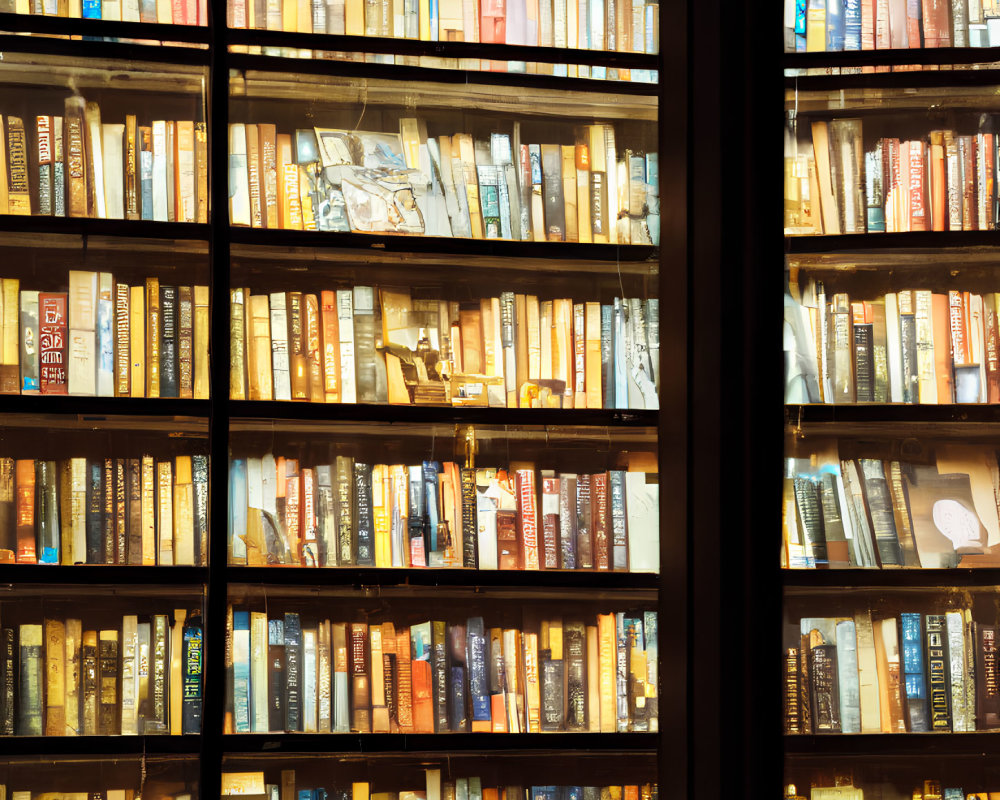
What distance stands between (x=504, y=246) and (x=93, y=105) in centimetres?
83

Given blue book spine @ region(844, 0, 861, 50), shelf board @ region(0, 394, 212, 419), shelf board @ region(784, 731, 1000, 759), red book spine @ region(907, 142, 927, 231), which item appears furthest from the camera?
shelf board @ region(0, 394, 212, 419)

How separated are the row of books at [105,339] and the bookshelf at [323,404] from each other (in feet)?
0.11

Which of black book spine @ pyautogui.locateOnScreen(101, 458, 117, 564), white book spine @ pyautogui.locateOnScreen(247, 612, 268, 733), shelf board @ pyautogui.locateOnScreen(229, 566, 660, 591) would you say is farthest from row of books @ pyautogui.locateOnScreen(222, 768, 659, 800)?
black book spine @ pyautogui.locateOnScreen(101, 458, 117, 564)

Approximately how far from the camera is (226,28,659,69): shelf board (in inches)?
52.9

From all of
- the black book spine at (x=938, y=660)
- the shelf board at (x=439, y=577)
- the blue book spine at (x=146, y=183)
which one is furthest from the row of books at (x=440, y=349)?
the black book spine at (x=938, y=660)

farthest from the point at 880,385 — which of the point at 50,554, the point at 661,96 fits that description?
the point at 50,554

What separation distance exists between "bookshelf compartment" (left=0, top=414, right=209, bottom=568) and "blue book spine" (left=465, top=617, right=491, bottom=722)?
522 millimetres

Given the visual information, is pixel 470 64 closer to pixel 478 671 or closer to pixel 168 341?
pixel 168 341

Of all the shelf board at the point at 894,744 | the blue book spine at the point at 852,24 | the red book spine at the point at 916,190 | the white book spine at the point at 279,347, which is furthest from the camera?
the white book spine at the point at 279,347

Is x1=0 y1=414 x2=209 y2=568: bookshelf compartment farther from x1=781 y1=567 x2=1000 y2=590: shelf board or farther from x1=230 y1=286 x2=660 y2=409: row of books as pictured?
x1=781 y1=567 x2=1000 y2=590: shelf board

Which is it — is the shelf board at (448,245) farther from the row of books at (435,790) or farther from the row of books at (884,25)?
the row of books at (435,790)

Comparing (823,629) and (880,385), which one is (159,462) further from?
(880,385)

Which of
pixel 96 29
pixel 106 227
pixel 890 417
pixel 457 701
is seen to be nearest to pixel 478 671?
pixel 457 701

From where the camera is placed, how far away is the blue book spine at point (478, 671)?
137 centimetres
